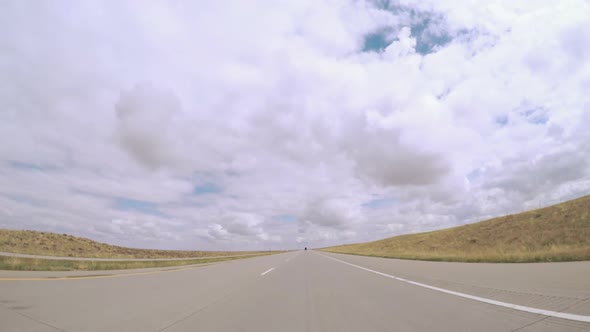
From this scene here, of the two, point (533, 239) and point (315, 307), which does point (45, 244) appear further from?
point (533, 239)

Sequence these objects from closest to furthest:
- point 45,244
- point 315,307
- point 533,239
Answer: point 315,307, point 533,239, point 45,244

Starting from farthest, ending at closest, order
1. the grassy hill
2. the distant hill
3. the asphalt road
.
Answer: the distant hill < the grassy hill < the asphalt road

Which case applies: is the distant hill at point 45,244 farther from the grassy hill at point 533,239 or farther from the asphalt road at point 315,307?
the grassy hill at point 533,239

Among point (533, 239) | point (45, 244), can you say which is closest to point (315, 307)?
point (533, 239)

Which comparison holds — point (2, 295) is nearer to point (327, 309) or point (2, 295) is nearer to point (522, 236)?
point (327, 309)

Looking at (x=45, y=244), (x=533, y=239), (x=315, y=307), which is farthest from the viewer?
(x=45, y=244)

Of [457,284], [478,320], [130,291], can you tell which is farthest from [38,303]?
[457,284]

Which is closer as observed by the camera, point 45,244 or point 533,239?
point 533,239

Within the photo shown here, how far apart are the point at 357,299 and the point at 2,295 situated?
786 centimetres

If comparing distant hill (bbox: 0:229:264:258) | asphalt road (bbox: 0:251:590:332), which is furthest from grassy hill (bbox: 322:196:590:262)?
distant hill (bbox: 0:229:264:258)

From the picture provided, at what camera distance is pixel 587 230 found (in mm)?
18016

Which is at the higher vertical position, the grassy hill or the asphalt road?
the grassy hill

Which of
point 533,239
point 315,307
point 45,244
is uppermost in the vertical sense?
point 45,244

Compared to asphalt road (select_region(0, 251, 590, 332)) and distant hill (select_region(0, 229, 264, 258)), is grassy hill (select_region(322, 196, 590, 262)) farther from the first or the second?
distant hill (select_region(0, 229, 264, 258))
